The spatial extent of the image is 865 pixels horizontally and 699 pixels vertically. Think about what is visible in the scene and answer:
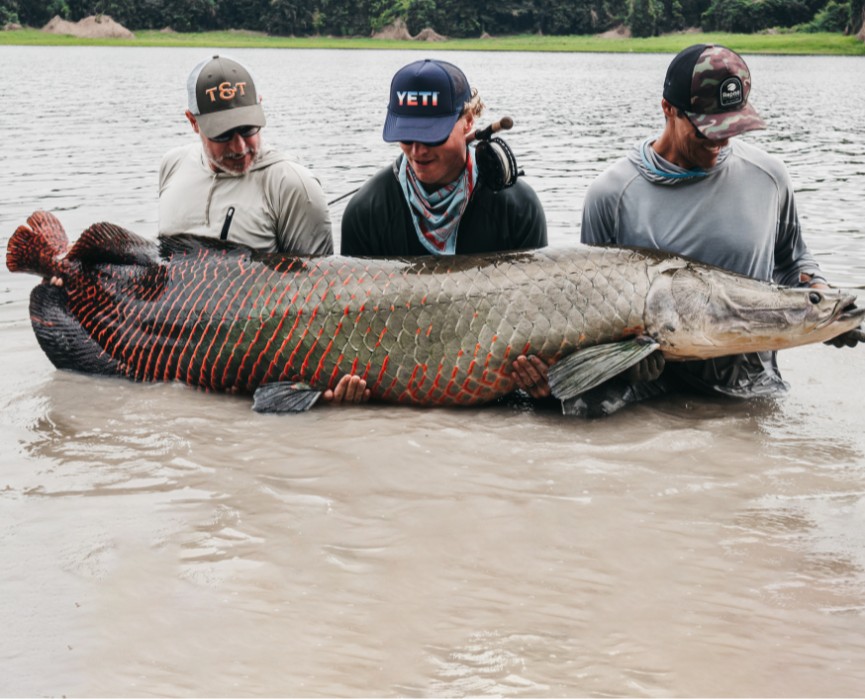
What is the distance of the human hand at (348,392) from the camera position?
4883 millimetres

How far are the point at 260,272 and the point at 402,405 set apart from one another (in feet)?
3.36

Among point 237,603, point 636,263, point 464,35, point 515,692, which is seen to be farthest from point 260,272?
point 464,35

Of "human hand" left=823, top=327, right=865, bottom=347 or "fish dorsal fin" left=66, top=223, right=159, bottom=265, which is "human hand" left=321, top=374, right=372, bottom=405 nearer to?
"fish dorsal fin" left=66, top=223, right=159, bottom=265

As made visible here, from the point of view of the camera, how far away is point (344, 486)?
409 centimetres

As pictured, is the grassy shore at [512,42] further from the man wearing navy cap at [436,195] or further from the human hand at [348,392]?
the human hand at [348,392]

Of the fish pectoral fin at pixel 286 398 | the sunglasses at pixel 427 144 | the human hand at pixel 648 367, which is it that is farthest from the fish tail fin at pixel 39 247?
the human hand at pixel 648 367

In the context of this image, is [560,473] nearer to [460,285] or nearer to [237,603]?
[460,285]

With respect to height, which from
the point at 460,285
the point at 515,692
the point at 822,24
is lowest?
the point at 515,692

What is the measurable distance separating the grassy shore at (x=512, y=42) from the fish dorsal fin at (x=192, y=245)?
6338 centimetres

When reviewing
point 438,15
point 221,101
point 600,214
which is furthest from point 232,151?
point 438,15

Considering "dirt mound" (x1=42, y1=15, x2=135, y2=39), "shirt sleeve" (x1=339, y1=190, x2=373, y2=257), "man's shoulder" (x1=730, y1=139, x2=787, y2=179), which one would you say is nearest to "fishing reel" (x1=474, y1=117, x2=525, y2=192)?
"shirt sleeve" (x1=339, y1=190, x2=373, y2=257)

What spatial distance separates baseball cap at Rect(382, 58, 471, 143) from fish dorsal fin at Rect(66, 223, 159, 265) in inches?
60.8

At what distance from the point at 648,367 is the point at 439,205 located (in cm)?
135

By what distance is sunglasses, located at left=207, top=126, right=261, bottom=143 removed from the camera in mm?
5301
